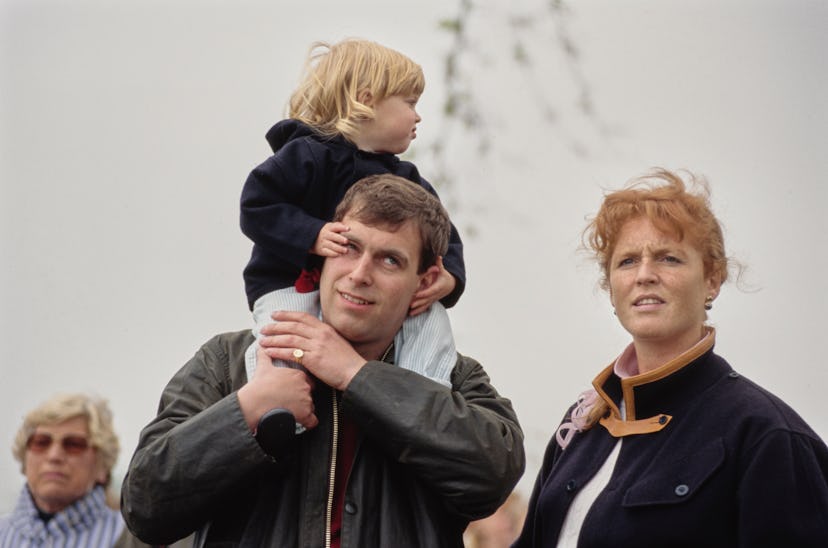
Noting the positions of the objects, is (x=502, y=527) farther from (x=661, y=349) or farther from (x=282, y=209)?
(x=282, y=209)

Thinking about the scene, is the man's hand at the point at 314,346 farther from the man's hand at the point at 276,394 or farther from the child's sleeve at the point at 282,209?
the child's sleeve at the point at 282,209

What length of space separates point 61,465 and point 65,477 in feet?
0.17

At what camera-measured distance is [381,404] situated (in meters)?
3.15

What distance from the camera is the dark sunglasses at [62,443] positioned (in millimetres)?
5035

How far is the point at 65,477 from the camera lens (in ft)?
16.3

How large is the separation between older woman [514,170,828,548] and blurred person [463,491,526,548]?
4.97 ft

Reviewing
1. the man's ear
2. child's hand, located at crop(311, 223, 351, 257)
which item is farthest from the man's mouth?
the man's ear

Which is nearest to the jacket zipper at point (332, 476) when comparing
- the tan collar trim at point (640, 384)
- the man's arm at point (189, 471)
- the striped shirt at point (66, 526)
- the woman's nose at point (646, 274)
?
the man's arm at point (189, 471)

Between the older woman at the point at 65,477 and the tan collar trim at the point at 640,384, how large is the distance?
233cm

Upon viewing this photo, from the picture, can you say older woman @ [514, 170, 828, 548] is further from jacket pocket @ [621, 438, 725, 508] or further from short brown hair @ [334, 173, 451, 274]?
short brown hair @ [334, 173, 451, 274]

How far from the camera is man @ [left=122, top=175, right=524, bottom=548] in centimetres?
308

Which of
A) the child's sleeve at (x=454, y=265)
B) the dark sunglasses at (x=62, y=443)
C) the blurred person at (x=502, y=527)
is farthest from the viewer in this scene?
the blurred person at (x=502, y=527)

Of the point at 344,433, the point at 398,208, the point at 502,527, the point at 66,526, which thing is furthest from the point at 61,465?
the point at 398,208

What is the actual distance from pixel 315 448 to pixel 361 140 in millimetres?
938
